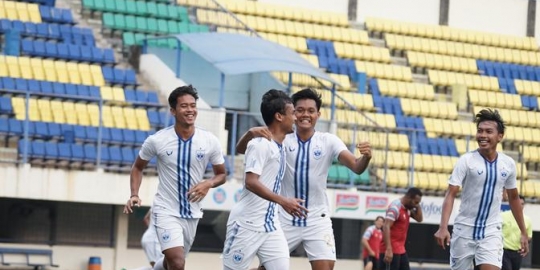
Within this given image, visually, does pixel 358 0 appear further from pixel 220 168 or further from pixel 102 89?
pixel 220 168

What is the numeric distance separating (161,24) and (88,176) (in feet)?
23.1

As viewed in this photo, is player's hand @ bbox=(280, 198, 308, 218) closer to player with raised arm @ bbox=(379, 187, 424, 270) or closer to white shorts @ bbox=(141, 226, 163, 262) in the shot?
white shorts @ bbox=(141, 226, 163, 262)

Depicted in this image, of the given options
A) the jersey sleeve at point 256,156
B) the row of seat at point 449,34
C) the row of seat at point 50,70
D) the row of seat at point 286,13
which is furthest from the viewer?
the row of seat at point 449,34

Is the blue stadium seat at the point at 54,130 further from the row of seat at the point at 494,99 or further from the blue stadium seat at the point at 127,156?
the row of seat at the point at 494,99

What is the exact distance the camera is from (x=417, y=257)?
98.2 feet

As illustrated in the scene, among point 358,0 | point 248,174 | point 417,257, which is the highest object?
point 358,0

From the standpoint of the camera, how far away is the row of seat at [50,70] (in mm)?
25391

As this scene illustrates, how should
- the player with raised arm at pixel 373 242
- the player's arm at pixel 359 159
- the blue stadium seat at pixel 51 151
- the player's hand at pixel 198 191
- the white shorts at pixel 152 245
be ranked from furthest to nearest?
the player with raised arm at pixel 373 242 → the blue stadium seat at pixel 51 151 → the white shorts at pixel 152 245 → the player's hand at pixel 198 191 → the player's arm at pixel 359 159

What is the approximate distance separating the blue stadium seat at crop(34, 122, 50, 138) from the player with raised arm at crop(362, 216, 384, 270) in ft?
20.7

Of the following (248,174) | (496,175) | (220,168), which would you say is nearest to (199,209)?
(220,168)

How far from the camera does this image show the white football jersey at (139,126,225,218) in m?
12.8

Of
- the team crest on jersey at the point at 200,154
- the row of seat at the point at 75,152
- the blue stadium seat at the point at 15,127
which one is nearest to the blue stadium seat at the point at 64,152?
the row of seat at the point at 75,152

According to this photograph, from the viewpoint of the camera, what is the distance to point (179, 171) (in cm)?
1284

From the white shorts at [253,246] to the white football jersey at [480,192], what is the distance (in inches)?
95.3
